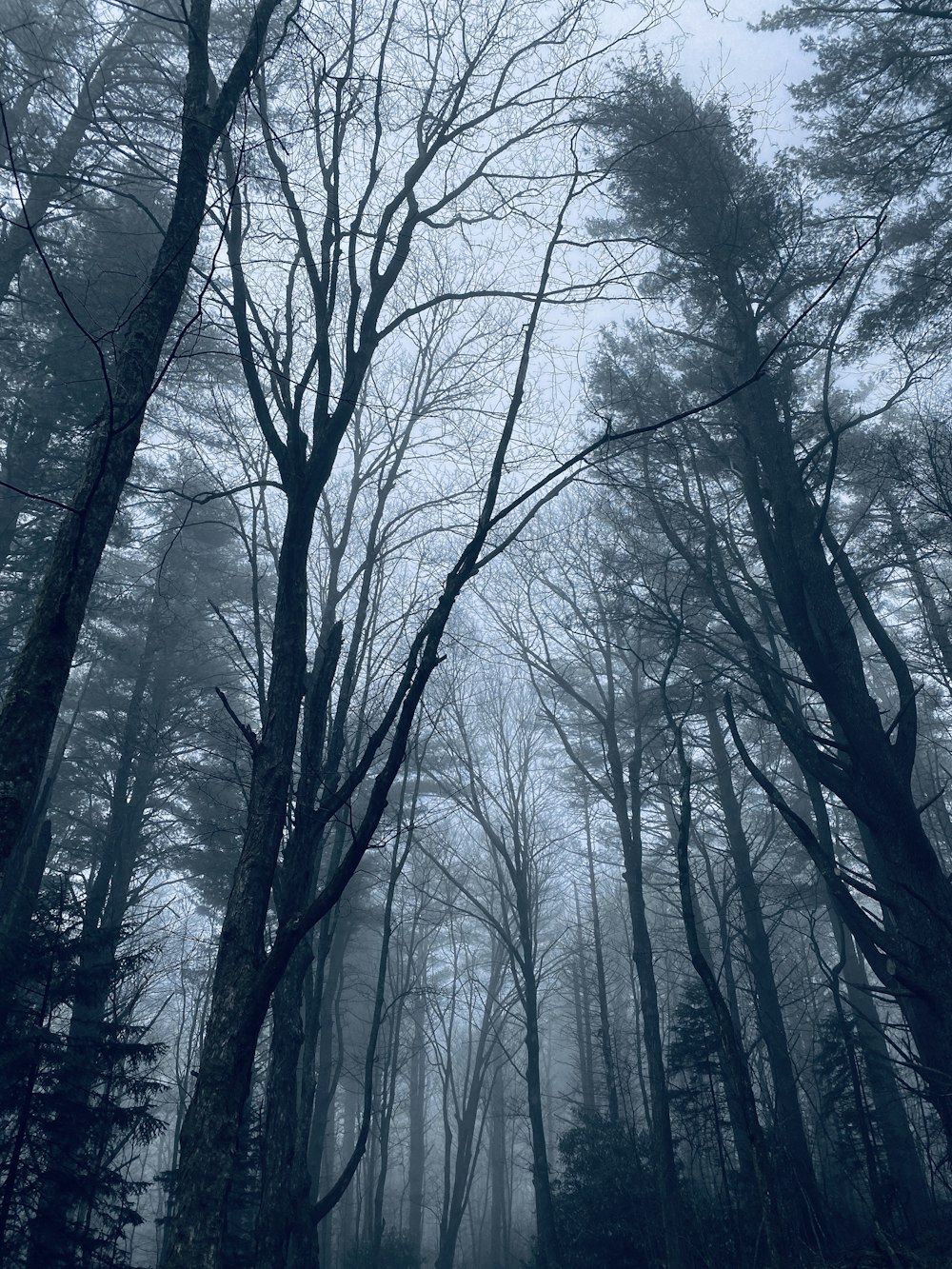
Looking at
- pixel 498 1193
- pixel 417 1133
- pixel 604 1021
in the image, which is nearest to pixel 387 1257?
pixel 604 1021

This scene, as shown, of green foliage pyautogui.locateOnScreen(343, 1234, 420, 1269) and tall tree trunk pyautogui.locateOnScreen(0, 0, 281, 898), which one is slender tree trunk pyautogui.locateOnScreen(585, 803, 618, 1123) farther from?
tall tree trunk pyautogui.locateOnScreen(0, 0, 281, 898)

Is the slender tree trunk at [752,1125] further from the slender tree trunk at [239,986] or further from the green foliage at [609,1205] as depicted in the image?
the green foliage at [609,1205]

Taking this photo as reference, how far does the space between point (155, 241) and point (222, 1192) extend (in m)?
11.2

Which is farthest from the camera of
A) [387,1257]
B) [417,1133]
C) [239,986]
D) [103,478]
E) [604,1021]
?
[417,1133]

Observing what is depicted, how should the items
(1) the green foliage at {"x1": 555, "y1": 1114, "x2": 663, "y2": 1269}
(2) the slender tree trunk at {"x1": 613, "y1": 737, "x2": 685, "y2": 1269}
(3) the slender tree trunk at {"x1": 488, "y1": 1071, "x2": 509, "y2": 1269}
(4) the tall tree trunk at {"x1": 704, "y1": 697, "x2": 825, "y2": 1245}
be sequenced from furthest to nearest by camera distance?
(3) the slender tree trunk at {"x1": 488, "y1": 1071, "x2": 509, "y2": 1269}, (1) the green foliage at {"x1": 555, "y1": 1114, "x2": 663, "y2": 1269}, (2) the slender tree trunk at {"x1": 613, "y1": 737, "x2": 685, "y2": 1269}, (4) the tall tree trunk at {"x1": 704, "y1": 697, "x2": 825, "y2": 1245}

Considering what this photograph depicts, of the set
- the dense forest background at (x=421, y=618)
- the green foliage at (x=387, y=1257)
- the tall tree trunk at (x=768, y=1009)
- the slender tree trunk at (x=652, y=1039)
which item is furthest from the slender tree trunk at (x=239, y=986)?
the green foliage at (x=387, y=1257)

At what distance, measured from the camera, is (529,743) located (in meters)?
14.3

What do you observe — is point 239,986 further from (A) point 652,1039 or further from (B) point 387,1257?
(B) point 387,1257

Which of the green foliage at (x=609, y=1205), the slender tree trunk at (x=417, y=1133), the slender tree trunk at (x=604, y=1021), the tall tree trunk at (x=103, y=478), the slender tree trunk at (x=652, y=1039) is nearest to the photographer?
the tall tree trunk at (x=103, y=478)

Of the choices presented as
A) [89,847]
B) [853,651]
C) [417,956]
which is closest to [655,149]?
[853,651]

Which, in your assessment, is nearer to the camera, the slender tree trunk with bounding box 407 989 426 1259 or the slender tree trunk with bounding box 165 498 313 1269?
the slender tree trunk with bounding box 165 498 313 1269

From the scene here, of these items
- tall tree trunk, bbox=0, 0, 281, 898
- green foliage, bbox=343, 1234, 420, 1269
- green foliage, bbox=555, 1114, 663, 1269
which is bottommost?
green foliage, bbox=343, 1234, 420, 1269

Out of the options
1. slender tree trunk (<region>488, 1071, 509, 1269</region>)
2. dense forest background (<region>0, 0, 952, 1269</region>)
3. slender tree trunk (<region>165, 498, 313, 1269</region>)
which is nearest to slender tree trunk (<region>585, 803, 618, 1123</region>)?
dense forest background (<region>0, 0, 952, 1269</region>)

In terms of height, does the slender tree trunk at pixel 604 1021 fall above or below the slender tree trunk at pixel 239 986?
above
